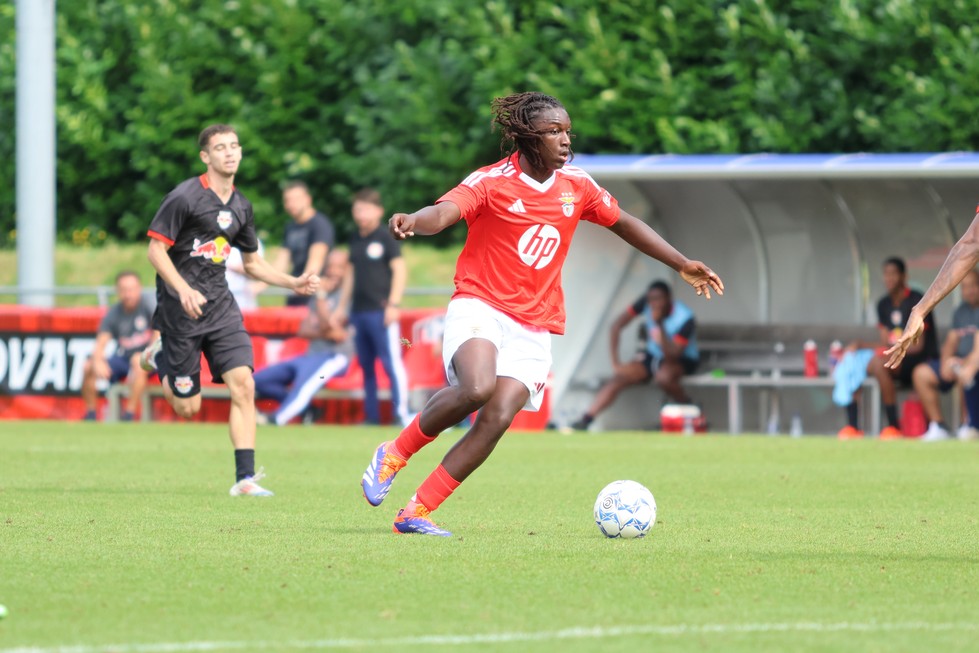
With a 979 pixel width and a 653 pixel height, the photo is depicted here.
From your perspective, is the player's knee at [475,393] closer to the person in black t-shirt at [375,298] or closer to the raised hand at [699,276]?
the raised hand at [699,276]

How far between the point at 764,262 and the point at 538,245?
1105 centimetres

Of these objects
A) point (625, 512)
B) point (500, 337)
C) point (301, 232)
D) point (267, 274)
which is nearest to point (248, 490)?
point (267, 274)

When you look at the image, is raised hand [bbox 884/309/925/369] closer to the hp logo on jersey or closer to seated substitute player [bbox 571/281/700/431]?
the hp logo on jersey

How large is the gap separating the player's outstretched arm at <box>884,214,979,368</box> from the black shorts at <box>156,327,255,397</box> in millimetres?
4713

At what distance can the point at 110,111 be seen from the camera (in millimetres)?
32219

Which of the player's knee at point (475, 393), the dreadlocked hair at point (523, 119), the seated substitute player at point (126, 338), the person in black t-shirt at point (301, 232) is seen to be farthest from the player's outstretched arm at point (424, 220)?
the seated substitute player at point (126, 338)

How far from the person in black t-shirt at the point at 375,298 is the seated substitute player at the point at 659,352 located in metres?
2.18

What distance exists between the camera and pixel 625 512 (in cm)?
838

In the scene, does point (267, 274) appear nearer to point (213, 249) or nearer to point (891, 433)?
point (213, 249)

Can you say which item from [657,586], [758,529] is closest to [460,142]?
[758,529]

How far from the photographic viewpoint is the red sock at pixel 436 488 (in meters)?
8.39

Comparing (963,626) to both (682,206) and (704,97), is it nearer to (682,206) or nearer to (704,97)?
(682,206)

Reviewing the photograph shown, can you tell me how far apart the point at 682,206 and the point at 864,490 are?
808 cm

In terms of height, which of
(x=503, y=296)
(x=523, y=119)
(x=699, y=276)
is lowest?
(x=503, y=296)
